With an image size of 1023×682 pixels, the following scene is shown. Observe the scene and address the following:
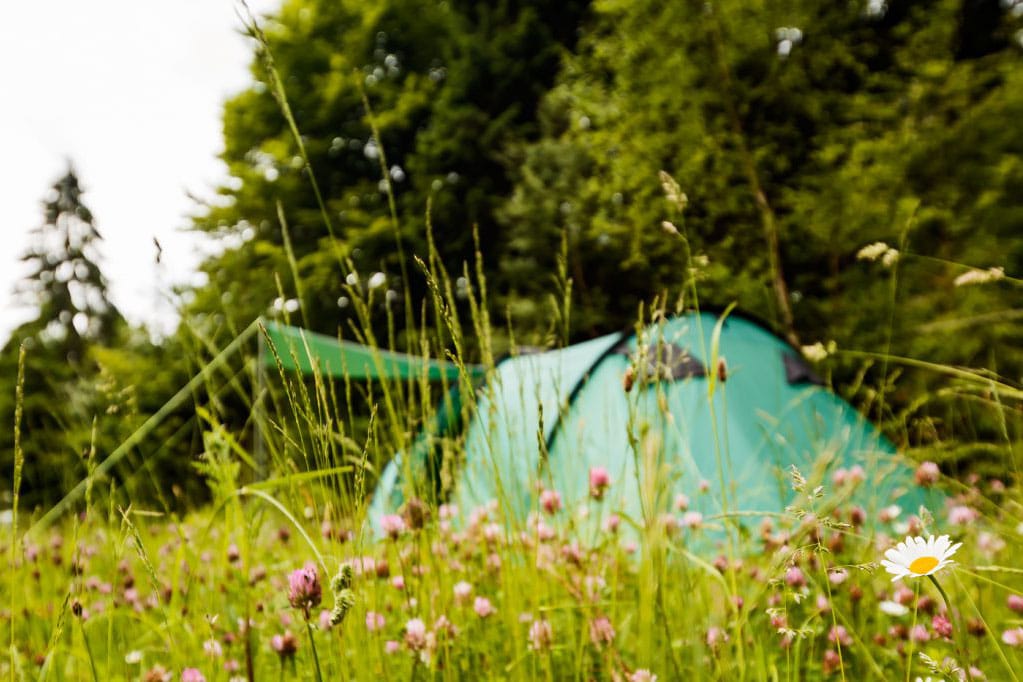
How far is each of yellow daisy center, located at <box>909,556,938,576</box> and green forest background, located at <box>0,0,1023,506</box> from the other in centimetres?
305

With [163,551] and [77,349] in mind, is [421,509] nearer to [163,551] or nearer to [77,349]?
[163,551]

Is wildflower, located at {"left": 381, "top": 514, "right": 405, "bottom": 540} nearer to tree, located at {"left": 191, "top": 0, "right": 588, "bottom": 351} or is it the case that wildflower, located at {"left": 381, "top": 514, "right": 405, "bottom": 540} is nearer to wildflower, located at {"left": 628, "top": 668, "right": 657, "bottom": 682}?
wildflower, located at {"left": 628, "top": 668, "right": 657, "bottom": 682}

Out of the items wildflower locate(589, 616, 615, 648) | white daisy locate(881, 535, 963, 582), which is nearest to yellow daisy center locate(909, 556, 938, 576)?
white daisy locate(881, 535, 963, 582)

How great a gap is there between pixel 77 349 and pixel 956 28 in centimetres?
1726

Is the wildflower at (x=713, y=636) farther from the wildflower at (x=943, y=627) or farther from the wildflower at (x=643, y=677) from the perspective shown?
the wildflower at (x=943, y=627)

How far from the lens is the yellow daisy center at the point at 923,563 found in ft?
1.36

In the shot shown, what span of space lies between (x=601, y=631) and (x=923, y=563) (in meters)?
0.47

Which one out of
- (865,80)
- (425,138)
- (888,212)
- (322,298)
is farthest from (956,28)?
(322,298)

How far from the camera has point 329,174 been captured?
11000mm

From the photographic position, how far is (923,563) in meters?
0.42

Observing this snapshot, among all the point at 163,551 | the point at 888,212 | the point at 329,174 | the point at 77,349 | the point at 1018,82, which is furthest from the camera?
the point at 77,349

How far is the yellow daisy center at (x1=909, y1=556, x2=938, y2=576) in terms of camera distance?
0.41 m

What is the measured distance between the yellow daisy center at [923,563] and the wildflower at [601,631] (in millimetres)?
402

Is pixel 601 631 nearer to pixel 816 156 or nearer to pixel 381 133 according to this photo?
pixel 816 156
